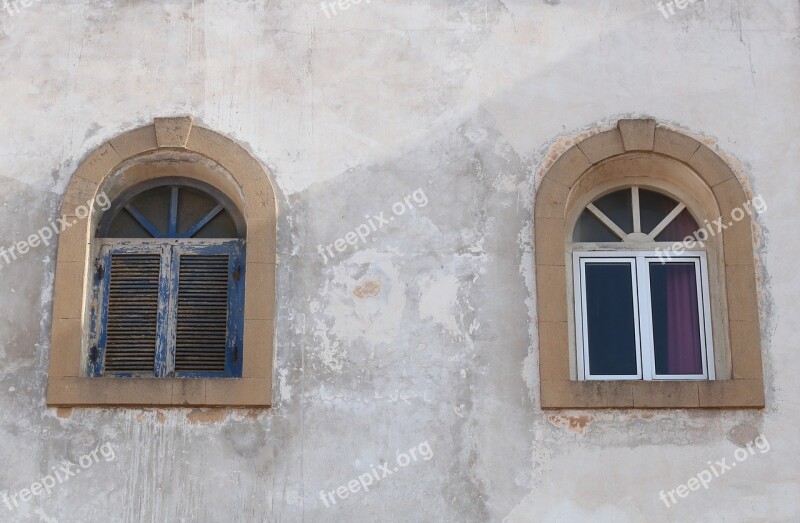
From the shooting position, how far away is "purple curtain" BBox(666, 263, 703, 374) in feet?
35.6

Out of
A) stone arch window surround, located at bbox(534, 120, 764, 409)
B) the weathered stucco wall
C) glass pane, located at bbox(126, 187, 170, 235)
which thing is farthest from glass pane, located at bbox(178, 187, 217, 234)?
stone arch window surround, located at bbox(534, 120, 764, 409)

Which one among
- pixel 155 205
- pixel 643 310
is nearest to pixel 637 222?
pixel 643 310

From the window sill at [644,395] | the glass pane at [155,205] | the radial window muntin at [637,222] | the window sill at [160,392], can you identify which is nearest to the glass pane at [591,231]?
the radial window muntin at [637,222]

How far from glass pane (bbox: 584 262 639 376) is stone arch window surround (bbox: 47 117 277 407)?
112 inches

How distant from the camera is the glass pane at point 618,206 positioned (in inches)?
447

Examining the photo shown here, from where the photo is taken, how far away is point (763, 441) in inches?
404

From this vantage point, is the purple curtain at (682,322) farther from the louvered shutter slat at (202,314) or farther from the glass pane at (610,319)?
the louvered shutter slat at (202,314)

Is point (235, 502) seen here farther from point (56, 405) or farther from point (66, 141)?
point (66, 141)

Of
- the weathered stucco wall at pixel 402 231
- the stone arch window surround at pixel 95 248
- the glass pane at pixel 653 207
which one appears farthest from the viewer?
the glass pane at pixel 653 207

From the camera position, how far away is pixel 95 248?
1111 cm

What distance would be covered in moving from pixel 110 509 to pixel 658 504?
177 inches

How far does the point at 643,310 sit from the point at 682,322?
366 millimetres

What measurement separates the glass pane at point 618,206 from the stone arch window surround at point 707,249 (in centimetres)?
12

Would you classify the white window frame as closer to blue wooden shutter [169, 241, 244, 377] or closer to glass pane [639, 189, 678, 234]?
glass pane [639, 189, 678, 234]
